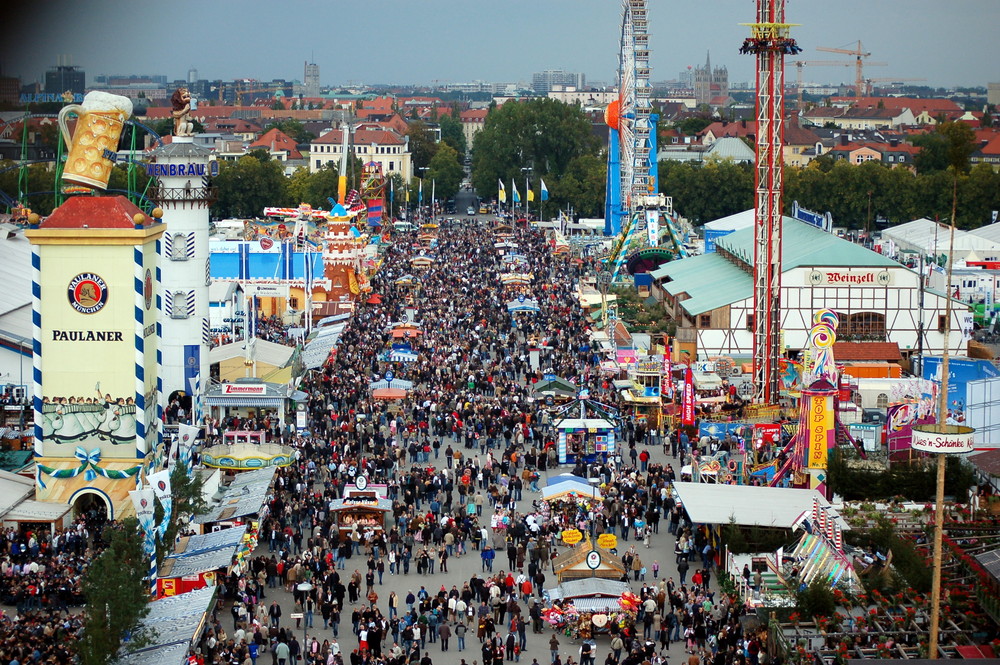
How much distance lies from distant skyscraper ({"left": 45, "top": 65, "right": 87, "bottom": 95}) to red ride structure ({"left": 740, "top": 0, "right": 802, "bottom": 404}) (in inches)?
1271

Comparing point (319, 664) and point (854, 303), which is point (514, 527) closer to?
point (319, 664)

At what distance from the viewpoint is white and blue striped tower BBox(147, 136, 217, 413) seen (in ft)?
129

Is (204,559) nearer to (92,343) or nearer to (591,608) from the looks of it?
(92,343)

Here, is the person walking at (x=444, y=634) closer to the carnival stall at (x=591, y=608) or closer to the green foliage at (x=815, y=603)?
the carnival stall at (x=591, y=608)

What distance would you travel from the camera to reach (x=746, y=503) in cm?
2733

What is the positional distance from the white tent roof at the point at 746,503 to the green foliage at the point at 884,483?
3.23 ft

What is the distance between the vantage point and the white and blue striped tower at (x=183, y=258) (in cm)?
3944

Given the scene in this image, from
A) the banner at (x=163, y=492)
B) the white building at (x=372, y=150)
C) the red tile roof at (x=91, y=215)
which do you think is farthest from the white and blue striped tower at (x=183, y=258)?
the white building at (x=372, y=150)

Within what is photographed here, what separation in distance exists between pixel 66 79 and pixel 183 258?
28.9 meters

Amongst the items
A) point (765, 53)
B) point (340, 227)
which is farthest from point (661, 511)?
point (340, 227)

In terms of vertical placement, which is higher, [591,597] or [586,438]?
[586,438]

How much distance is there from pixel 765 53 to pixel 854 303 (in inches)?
367

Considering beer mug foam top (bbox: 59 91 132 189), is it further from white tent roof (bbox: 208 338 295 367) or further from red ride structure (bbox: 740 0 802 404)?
red ride structure (bbox: 740 0 802 404)

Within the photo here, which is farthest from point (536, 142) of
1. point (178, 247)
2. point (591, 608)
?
point (591, 608)
